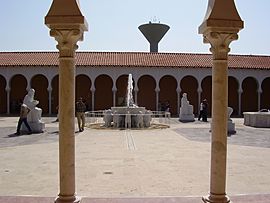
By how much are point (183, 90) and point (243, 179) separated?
30690mm

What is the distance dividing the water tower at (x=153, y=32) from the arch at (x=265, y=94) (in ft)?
95.8

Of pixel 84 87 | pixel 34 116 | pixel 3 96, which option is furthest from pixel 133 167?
pixel 3 96

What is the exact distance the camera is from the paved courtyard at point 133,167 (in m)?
6.94

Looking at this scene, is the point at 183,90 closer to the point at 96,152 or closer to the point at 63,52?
the point at 96,152

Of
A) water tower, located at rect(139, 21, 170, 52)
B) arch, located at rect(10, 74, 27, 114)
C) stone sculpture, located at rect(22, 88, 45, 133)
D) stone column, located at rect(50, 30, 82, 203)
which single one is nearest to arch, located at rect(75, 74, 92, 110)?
arch, located at rect(10, 74, 27, 114)

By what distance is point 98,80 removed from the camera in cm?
3791

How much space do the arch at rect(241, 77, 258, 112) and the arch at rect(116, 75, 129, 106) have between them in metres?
12.2

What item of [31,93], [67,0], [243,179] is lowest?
[243,179]

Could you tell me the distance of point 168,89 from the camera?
38156 mm

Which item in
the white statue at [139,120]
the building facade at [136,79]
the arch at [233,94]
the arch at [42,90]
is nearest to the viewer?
the white statue at [139,120]

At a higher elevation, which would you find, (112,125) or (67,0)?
(67,0)

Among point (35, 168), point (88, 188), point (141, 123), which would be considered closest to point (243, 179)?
point (88, 188)

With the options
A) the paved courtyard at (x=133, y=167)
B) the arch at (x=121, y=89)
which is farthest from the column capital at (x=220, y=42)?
the arch at (x=121, y=89)

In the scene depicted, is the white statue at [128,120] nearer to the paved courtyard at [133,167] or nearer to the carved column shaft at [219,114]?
the paved courtyard at [133,167]
